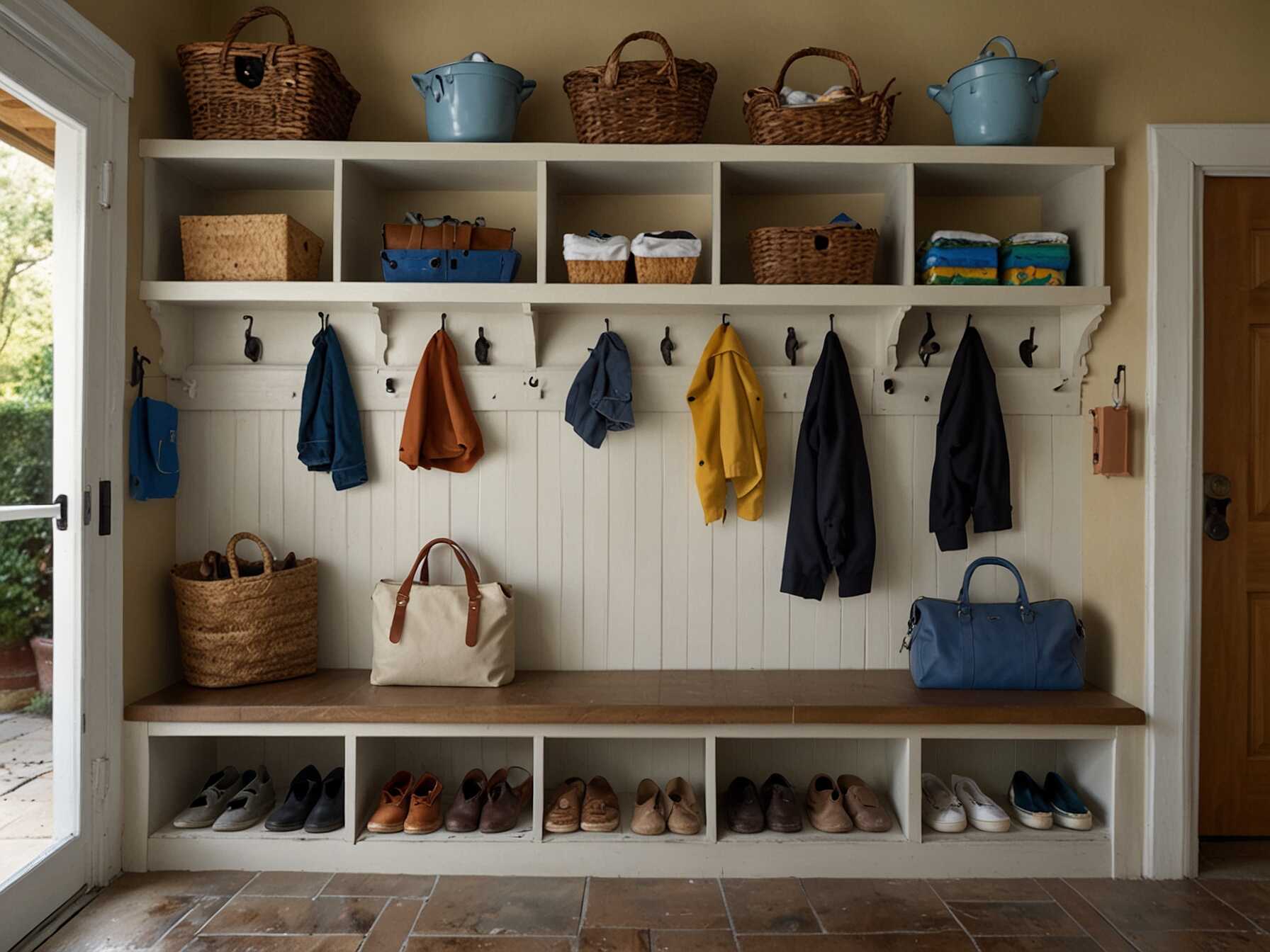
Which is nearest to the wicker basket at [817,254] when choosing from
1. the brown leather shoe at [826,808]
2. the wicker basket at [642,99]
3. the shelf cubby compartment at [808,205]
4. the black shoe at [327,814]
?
the shelf cubby compartment at [808,205]

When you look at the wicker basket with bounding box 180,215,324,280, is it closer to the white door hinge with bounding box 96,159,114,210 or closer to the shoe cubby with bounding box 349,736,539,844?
the white door hinge with bounding box 96,159,114,210

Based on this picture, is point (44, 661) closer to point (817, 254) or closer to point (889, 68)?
point (817, 254)

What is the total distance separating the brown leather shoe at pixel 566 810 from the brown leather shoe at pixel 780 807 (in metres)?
0.52

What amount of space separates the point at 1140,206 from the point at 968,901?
193 centimetres

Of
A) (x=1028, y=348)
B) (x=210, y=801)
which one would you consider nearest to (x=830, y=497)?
(x=1028, y=348)

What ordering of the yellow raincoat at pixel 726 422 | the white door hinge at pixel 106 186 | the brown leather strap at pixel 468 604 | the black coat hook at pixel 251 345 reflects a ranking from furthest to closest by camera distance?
1. the black coat hook at pixel 251 345
2. the yellow raincoat at pixel 726 422
3. the brown leather strap at pixel 468 604
4. the white door hinge at pixel 106 186

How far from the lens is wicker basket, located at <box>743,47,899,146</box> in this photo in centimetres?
246

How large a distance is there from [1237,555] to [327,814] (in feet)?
8.80

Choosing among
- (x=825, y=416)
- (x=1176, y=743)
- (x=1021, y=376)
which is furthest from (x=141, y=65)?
(x=1176, y=743)

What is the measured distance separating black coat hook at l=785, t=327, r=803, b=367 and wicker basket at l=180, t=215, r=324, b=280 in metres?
1.45

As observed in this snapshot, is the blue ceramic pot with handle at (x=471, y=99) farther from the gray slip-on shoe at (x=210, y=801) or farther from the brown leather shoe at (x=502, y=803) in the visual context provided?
the gray slip-on shoe at (x=210, y=801)

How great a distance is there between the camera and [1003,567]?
273cm

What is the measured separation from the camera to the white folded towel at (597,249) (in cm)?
248

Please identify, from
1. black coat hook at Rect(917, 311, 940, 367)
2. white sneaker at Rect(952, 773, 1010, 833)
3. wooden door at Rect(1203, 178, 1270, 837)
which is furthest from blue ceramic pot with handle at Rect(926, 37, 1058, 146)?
white sneaker at Rect(952, 773, 1010, 833)
